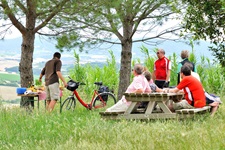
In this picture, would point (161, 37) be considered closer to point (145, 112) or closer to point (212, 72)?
point (212, 72)

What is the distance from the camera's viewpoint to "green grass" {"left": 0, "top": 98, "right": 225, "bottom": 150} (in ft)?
21.0

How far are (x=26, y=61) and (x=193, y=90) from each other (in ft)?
18.6

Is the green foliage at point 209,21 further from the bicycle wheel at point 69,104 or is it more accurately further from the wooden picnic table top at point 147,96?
the bicycle wheel at point 69,104

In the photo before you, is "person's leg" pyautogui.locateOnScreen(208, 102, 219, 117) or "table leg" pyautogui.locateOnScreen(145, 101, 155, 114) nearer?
"table leg" pyautogui.locateOnScreen(145, 101, 155, 114)

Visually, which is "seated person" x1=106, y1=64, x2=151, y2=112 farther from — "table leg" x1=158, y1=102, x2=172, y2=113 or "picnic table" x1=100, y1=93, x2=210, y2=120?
"table leg" x1=158, y1=102, x2=172, y2=113

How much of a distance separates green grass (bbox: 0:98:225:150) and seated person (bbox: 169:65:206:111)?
0.42 meters

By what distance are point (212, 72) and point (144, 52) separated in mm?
2710

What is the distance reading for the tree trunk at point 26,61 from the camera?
534 inches

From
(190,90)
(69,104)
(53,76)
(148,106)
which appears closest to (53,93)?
(53,76)

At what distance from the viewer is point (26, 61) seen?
44.5 feet

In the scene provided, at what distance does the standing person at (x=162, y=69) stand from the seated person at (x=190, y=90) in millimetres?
2647

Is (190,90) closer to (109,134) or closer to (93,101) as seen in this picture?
(109,134)

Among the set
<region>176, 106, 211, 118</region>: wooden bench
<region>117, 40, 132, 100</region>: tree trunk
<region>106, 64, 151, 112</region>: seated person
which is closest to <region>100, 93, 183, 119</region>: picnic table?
<region>176, 106, 211, 118</region>: wooden bench

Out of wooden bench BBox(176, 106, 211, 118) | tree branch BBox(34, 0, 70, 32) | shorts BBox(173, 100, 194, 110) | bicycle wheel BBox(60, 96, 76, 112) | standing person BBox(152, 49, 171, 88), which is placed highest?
tree branch BBox(34, 0, 70, 32)
